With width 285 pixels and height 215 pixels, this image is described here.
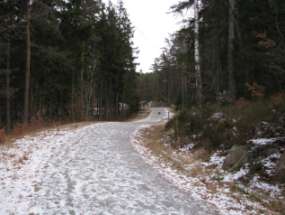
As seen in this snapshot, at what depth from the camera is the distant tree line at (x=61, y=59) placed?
22562 millimetres

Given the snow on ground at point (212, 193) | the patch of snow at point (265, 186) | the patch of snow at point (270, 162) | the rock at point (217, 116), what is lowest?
the snow on ground at point (212, 193)

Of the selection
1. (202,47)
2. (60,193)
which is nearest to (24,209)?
(60,193)

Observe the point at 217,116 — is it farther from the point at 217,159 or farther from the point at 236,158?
the point at 236,158

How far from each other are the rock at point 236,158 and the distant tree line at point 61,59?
1457cm

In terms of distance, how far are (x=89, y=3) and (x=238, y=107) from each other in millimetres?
22657

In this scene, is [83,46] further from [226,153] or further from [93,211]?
[93,211]

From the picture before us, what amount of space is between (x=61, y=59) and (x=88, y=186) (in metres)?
17.1

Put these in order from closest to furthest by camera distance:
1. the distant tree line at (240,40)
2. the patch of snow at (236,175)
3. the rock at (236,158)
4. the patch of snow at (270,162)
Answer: the patch of snow at (270,162), the patch of snow at (236,175), the rock at (236,158), the distant tree line at (240,40)

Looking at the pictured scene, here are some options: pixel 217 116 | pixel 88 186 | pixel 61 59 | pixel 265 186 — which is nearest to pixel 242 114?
pixel 217 116

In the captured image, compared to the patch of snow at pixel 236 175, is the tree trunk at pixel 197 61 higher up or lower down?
higher up

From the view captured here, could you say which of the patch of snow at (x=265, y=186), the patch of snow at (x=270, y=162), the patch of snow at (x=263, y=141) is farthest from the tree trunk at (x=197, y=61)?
the patch of snow at (x=265, y=186)

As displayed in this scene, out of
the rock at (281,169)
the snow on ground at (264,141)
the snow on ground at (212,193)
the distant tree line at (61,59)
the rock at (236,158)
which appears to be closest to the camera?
the snow on ground at (212,193)

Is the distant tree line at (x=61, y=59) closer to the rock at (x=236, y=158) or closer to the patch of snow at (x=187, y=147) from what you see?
the patch of snow at (x=187, y=147)

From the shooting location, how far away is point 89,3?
32.5 m
